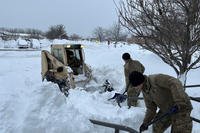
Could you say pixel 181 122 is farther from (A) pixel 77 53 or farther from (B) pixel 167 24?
(A) pixel 77 53

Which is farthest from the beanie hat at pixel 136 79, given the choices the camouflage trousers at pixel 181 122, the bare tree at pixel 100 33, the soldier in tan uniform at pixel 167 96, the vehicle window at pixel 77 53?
the bare tree at pixel 100 33

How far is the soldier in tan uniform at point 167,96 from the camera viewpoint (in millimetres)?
5832

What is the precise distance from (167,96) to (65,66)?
9501 mm

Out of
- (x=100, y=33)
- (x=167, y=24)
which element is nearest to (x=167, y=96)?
(x=167, y=24)

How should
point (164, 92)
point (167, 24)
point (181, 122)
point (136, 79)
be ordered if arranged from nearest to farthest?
point (136, 79), point (181, 122), point (164, 92), point (167, 24)

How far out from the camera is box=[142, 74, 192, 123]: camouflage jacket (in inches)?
230

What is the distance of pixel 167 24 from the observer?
10148 millimetres

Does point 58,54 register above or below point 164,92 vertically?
below

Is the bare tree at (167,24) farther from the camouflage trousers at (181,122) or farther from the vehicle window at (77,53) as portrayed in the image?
the vehicle window at (77,53)

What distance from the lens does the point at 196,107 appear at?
10703 mm

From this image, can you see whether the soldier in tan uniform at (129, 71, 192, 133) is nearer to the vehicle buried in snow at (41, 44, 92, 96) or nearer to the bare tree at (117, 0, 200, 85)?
the bare tree at (117, 0, 200, 85)

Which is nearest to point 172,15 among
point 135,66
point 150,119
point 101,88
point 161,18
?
point 161,18

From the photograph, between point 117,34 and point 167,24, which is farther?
point 117,34

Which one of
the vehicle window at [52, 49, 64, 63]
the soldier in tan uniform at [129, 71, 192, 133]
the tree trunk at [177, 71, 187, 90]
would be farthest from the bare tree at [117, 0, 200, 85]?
the vehicle window at [52, 49, 64, 63]
